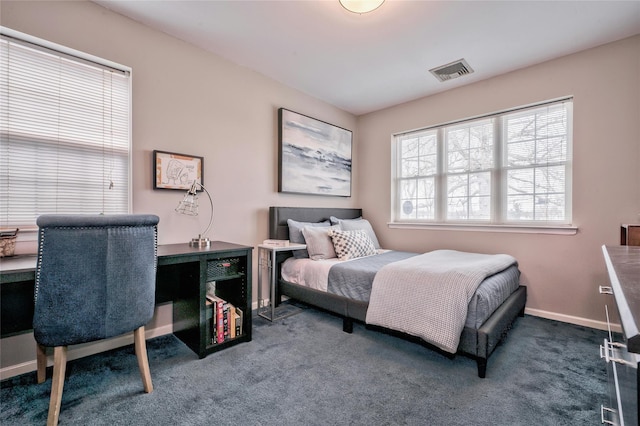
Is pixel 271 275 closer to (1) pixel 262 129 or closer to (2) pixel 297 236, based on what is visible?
(2) pixel 297 236

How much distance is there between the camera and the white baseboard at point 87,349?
189cm

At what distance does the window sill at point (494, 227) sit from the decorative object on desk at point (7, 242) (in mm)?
3764

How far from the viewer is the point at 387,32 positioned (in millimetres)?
2521

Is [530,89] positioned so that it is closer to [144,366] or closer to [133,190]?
[133,190]

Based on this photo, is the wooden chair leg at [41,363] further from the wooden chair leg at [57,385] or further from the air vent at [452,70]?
the air vent at [452,70]

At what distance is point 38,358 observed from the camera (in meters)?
1.81

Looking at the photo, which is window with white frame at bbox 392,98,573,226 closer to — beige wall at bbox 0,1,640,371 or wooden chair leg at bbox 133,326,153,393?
beige wall at bbox 0,1,640,371

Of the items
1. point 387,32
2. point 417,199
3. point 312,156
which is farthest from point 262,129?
point 417,199

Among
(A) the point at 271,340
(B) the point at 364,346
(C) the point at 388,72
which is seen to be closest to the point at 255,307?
(A) the point at 271,340

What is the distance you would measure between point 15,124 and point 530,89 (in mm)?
4414

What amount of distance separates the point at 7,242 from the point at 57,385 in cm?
97

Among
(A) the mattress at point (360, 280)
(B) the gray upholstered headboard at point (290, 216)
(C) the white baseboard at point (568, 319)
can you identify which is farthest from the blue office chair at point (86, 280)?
(C) the white baseboard at point (568, 319)

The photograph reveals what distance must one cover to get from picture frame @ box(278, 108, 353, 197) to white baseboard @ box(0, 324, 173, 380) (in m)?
1.85

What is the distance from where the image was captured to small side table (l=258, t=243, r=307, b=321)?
283 cm
